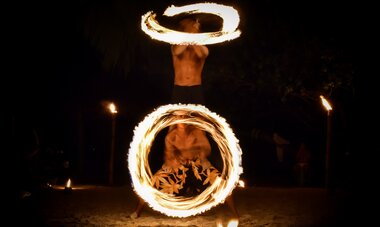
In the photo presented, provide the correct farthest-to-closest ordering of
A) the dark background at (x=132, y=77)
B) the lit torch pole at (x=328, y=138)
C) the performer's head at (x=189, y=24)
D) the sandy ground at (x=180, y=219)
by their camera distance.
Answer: the dark background at (x=132, y=77) → the lit torch pole at (x=328, y=138) → the performer's head at (x=189, y=24) → the sandy ground at (x=180, y=219)

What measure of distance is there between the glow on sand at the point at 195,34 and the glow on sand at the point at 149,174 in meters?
0.90

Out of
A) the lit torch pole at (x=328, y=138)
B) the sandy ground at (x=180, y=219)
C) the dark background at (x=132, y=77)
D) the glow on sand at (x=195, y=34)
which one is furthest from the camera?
the dark background at (x=132, y=77)

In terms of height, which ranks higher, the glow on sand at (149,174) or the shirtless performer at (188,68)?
the shirtless performer at (188,68)

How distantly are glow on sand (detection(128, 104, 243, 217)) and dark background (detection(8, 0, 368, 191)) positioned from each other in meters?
3.66

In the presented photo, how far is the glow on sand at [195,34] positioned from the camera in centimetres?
712

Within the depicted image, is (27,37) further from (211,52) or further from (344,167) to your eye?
(344,167)

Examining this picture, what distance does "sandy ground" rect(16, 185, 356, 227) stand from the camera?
7.40m

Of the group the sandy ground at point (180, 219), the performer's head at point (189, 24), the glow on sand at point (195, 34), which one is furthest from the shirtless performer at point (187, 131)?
the sandy ground at point (180, 219)

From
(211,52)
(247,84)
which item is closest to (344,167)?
(247,84)

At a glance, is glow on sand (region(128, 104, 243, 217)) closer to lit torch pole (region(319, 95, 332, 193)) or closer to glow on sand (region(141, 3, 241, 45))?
glow on sand (region(141, 3, 241, 45))

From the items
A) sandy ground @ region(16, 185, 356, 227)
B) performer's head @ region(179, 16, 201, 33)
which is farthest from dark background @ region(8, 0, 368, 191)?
performer's head @ region(179, 16, 201, 33)

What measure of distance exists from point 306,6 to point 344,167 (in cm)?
622

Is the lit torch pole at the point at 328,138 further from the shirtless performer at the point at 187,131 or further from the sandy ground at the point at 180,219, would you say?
the shirtless performer at the point at 187,131

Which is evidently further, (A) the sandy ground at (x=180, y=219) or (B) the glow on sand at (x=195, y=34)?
(A) the sandy ground at (x=180, y=219)
